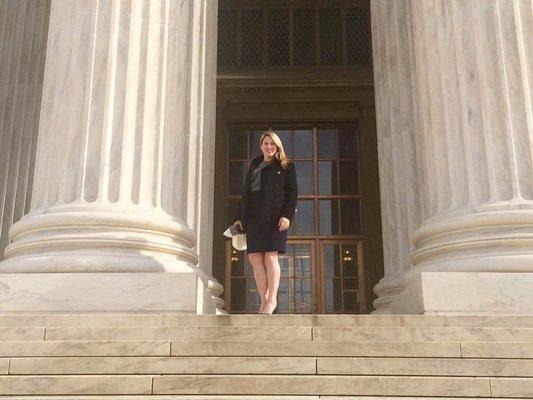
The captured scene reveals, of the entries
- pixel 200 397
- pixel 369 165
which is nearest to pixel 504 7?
pixel 200 397

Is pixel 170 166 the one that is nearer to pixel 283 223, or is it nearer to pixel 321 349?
pixel 283 223

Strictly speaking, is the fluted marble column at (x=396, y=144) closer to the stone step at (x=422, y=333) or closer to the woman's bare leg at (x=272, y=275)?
the woman's bare leg at (x=272, y=275)

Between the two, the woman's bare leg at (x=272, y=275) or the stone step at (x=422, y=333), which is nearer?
the stone step at (x=422, y=333)

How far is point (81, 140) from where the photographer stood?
10961 millimetres

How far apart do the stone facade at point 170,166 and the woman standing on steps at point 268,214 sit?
3.59ft

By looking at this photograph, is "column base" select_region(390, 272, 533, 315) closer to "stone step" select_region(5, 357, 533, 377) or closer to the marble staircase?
the marble staircase

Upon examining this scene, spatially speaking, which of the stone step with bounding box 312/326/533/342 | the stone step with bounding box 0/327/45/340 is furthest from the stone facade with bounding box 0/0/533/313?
the stone step with bounding box 312/326/533/342

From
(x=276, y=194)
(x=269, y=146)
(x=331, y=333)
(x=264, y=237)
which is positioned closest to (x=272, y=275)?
(x=264, y=237)

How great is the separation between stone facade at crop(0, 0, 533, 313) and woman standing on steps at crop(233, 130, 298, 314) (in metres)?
1.10

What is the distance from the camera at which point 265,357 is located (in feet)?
23.9

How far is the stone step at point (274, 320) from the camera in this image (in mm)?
8289

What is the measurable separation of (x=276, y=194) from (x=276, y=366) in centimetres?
380

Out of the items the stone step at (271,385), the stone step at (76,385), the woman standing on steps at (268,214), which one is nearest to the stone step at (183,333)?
the stone step at (271,385)

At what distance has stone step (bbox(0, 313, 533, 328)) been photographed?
829 centimetres
